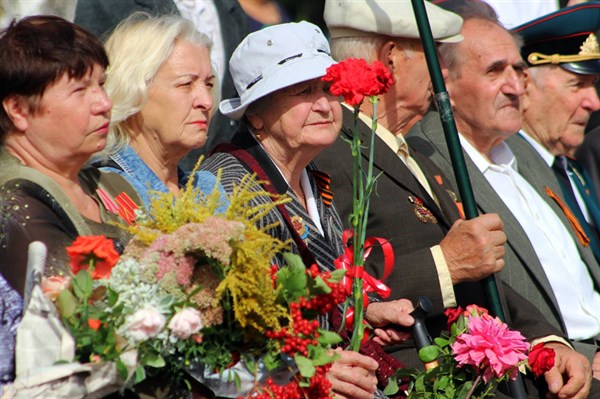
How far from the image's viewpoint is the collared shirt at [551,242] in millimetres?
5176

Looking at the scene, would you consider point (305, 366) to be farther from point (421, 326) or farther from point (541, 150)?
point (541, 150)

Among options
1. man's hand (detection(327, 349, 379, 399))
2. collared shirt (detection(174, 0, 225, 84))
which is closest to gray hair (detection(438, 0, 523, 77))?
collared shirt (detection(174, 0, 225, 84))

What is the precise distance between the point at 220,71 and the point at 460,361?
7.76 ft

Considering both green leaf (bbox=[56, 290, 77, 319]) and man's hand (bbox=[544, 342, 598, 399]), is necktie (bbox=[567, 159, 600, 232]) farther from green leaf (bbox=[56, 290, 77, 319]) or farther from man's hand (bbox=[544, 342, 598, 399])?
green leaf (bbox=[56, 290, 77, 319])

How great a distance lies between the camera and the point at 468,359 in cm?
352

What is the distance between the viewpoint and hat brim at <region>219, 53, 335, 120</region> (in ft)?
12.9

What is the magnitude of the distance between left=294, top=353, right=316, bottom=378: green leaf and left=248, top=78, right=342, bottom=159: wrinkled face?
4.44 ft

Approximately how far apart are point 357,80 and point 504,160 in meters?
2.65

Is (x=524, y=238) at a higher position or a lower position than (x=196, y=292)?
lower

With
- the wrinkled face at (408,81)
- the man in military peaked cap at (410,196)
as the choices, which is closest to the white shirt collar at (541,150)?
the man in military peaked cap at (410,196)

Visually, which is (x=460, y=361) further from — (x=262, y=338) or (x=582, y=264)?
(x=582, y=264)

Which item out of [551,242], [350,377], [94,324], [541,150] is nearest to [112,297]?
[94,324]

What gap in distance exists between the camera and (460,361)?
3.53 meters

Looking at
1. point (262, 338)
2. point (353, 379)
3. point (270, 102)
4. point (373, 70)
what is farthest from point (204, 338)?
point (270, 102)
